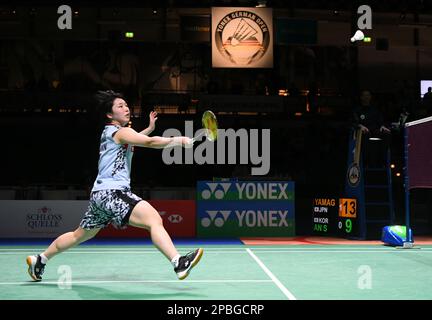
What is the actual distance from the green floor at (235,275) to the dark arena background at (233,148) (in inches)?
1.3

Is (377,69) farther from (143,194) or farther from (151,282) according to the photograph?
(151,282)

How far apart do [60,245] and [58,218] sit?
5878 mm

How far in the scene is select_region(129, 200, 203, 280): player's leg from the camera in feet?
17.7

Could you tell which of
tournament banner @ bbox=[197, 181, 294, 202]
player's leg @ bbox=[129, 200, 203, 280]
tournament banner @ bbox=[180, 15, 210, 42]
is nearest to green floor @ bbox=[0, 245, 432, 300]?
player's leg @ bbox=[129, 200, 203, 280]

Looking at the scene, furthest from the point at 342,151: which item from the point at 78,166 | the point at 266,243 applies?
the point at 266,243

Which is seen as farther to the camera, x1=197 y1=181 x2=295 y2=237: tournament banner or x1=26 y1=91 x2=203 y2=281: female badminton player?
x1=197 y1=181 x2=295 y2=237: tournament banner

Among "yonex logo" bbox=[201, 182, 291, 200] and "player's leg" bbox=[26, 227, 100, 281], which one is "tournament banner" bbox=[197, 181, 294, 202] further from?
"player's leg" bbox=[26, 227, 100, 281]

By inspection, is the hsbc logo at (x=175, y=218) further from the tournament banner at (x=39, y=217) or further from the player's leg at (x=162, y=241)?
the player's leg at (x=162, y=241)

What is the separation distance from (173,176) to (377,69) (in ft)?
30.0

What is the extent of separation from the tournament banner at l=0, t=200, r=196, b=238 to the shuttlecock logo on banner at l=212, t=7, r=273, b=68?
155 inches

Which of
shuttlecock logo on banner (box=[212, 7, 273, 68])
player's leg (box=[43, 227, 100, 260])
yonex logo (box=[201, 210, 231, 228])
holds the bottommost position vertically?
yonex logo (box=[201, 210, 231, 228])

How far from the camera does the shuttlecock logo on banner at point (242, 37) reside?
14000 millimetres

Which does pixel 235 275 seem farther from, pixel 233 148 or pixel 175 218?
pixel 233 148

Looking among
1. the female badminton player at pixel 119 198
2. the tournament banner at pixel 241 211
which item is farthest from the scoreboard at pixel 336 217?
the female badminton player at pixel 119 198
